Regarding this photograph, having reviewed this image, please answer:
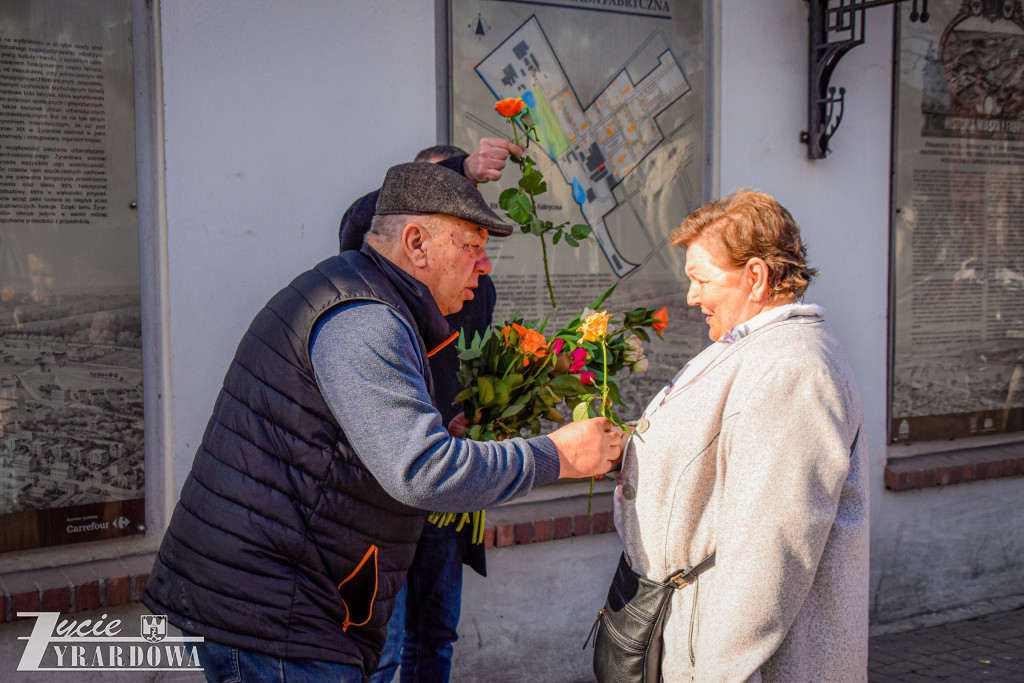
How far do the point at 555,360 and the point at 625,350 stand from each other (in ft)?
0.73

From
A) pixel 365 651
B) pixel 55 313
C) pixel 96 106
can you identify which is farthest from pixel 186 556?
pixel 96 106

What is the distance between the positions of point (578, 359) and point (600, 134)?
85.1 inches

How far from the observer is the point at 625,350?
2527 millimetres

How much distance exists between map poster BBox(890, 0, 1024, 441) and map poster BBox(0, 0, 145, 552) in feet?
12.7

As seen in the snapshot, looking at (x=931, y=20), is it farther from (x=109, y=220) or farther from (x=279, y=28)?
(x=109, y=220)

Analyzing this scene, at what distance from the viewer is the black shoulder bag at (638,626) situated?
2.15 metres

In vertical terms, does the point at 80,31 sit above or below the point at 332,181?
above

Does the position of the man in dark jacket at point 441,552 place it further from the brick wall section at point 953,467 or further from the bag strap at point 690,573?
the brick wall section at point 953,467

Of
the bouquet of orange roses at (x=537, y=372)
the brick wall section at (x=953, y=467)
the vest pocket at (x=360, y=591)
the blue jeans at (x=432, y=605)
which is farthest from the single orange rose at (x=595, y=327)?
the brick wall section at (x=953, y=467)

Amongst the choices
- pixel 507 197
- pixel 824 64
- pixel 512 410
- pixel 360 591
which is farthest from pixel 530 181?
pixel 824 64

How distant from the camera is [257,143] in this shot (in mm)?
3527

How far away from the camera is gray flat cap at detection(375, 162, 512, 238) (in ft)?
7.09

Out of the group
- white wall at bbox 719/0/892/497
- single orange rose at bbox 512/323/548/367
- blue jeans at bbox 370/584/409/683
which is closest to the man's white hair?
single orange rose at bbox 512/323/548/367

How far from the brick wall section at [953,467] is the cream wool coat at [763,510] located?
313 centimetres
